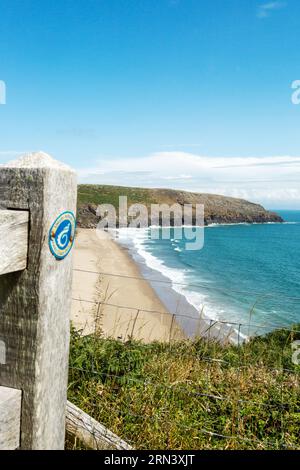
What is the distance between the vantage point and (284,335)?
1044 cm

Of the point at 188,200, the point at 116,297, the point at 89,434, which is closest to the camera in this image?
the point at 89,434

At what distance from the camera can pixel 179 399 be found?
2.99m

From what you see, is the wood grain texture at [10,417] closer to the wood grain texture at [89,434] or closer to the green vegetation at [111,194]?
the wood grain texture at [89,434]

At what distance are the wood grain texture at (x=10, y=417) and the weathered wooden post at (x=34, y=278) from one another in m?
0.02

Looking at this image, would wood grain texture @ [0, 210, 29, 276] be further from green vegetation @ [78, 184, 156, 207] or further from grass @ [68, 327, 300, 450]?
green vegetation @ [78, 184, 156, 207]

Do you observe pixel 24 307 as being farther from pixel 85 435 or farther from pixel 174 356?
pixel 174 356

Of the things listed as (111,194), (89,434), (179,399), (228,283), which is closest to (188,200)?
(111,194)

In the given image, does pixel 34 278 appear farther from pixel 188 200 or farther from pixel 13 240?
pixel 188 200

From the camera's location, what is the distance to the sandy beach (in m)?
14.4

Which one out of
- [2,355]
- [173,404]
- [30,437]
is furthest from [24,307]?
[173,404]

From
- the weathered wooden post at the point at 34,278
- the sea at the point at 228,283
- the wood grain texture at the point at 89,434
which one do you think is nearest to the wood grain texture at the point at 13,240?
the weathered wooden post at the point at 34,278

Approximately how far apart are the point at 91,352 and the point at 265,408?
4.64 feet

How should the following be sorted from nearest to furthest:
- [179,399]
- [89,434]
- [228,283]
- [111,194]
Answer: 1. [89,434]
2. [179,399]
3. [228,283]
4. [111,194]

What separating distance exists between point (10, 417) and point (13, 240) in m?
0.56
